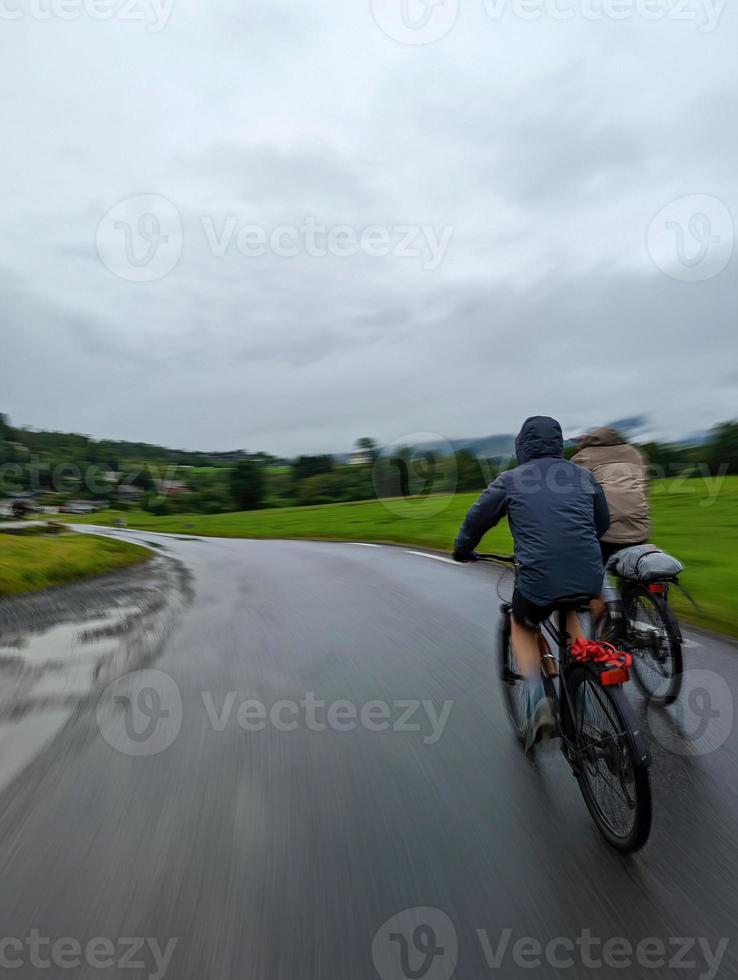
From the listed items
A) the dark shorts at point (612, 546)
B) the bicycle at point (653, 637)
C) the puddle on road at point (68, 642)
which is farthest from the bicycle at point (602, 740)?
the puddle on road at point (68, 642)

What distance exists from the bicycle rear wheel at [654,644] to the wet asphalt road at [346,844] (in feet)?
1.04

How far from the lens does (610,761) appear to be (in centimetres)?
263

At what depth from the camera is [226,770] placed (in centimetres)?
346

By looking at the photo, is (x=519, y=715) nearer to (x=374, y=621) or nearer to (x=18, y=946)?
(x=18, y=946)

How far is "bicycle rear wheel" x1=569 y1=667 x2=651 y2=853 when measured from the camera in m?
2.41

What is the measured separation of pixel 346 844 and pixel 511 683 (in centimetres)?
160

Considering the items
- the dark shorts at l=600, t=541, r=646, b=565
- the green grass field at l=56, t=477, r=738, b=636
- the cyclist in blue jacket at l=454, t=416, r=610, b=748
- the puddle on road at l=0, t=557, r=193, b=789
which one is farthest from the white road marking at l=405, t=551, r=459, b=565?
the cyclist in blue jacket at l=454, t=416, r=610, b=748

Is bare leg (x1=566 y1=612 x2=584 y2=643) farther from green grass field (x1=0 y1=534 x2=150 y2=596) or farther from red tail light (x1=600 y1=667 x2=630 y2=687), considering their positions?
green grass field (x1=0 y1=534 x2=150 y2=596)

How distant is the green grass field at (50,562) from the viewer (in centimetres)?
1024

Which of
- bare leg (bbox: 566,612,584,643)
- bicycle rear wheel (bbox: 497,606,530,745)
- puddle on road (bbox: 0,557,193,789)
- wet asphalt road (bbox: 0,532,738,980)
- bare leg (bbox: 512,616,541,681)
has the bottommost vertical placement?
puddle on road (bbox: 0,557,193,789)

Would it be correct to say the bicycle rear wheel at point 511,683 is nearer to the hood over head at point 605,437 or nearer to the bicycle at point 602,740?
the bicycle at point 602,740

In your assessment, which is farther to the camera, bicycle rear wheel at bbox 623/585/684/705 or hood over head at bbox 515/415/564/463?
bicycle rear wheel at bbox 623/585/684/705

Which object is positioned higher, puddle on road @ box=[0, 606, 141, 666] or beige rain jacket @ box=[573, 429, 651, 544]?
beige rain jacket @ box=[573, 429, 651, 544]

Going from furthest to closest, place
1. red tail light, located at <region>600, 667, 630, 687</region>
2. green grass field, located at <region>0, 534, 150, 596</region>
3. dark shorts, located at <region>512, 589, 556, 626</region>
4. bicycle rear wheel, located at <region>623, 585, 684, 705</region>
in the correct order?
green grass field, located at <region>0, 534, 150, 596</region>, bicycle rear wheel, located at <region>623, 585, 684, 705</region>, dark shorts, located at <region>512, 589, 556, 626</region>, red tail light, located at <region>600, 667, 630, 687</region>
